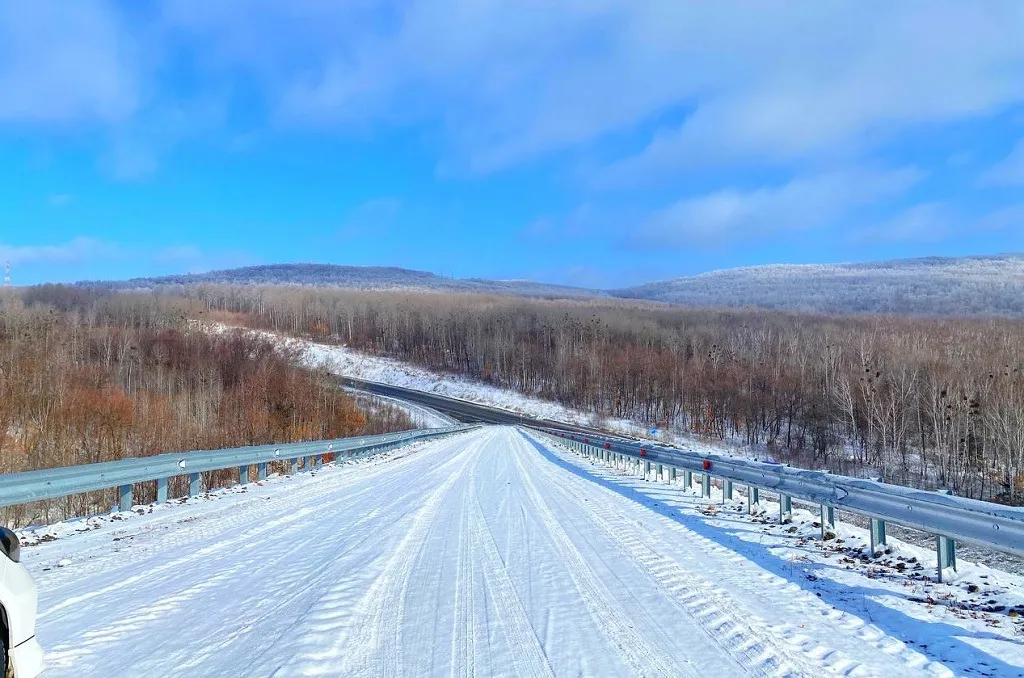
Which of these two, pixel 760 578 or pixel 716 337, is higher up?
pixel 716 337

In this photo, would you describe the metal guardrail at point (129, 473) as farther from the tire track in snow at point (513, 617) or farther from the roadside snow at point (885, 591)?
the roadside snow at point (885, 591)

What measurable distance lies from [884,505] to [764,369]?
78.5 m

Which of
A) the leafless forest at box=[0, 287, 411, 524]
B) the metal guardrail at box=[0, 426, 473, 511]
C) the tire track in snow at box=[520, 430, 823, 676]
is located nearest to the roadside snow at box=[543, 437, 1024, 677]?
the tire track in snow at box=[520, 430, 823, 676]

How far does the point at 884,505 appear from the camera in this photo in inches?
296

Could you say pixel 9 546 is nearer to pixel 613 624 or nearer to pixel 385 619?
pixel 385 619

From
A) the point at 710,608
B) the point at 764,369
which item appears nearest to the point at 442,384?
the point at 764,369

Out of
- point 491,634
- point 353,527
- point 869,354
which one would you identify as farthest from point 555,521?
point 869,354

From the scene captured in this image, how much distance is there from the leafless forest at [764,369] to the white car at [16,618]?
3697cm

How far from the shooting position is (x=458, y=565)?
689 centimetres

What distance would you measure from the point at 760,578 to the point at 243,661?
16.4ft

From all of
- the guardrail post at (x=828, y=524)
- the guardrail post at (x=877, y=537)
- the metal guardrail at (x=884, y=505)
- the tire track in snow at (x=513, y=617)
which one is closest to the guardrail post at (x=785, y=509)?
the metal guardrail at (x=884, y=505)

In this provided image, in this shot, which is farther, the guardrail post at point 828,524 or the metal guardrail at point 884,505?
the guardrail post at point 828,524

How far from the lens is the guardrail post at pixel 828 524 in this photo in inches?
350

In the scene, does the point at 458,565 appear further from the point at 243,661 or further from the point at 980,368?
the point at 980,368
